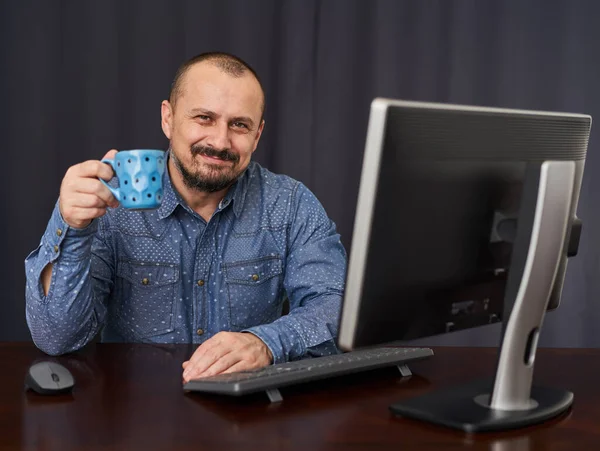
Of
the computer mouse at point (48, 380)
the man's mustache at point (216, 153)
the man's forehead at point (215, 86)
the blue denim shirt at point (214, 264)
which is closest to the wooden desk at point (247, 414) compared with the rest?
the computer mouse at point (48, 380)

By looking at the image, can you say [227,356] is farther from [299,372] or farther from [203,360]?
[299,372]

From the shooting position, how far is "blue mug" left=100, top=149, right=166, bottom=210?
51.5 inches

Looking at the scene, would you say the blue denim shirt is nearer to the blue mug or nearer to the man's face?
the man's face

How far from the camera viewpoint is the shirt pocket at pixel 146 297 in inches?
79.9

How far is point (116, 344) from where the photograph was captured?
1.70 m

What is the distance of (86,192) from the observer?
1.51 meters

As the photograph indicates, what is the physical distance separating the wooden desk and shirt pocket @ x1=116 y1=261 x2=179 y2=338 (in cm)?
46

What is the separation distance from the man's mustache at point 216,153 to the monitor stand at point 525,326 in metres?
0.96

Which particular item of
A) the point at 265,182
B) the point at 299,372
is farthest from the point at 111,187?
the point at 265,182

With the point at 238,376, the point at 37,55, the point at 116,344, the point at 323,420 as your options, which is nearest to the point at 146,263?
Result: the point at 116,344

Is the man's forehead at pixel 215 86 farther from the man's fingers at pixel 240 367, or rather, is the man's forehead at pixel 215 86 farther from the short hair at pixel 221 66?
the man's fingers at pixel 240 367

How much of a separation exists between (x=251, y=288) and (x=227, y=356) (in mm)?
636

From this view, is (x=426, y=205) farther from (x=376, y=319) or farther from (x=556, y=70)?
(x=556, y=70)

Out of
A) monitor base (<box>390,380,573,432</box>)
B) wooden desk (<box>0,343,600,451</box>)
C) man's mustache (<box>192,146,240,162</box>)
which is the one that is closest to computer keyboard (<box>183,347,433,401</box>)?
wooden desk (<box>0,343,600,451</box>)
